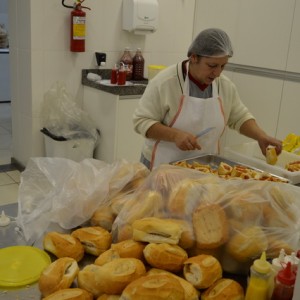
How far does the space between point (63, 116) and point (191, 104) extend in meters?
1.67

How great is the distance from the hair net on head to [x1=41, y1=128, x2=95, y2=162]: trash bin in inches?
65.1

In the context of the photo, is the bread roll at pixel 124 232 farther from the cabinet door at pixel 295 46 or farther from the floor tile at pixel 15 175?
the floor tile at pixel 15 175

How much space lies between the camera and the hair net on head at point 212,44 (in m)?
1.73

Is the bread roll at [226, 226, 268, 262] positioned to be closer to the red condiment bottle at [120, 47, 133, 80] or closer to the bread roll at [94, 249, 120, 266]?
the bread roll at [94, 249, 120, 266]

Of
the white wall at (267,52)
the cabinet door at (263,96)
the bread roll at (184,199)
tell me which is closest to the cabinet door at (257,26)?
the white wall at (267,52)

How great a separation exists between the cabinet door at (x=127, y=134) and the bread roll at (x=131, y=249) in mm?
2175

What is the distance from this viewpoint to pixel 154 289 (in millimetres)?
743

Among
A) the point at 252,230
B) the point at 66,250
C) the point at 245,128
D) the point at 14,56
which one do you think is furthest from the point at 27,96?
the point at 252,230

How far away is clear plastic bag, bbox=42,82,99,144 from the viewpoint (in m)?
3.22

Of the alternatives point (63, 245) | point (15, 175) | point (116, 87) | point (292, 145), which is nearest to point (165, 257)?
point (63, 245)

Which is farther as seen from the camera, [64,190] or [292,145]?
[292,145]

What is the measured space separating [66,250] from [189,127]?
3.48ft

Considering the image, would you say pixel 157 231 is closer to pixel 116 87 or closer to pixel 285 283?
pixel 285 283

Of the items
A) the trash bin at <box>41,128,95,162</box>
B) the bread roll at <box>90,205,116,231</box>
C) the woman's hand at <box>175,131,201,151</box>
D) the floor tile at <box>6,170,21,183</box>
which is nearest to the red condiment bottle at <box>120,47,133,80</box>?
the trash bin at <box>41,128,95,162</box>
